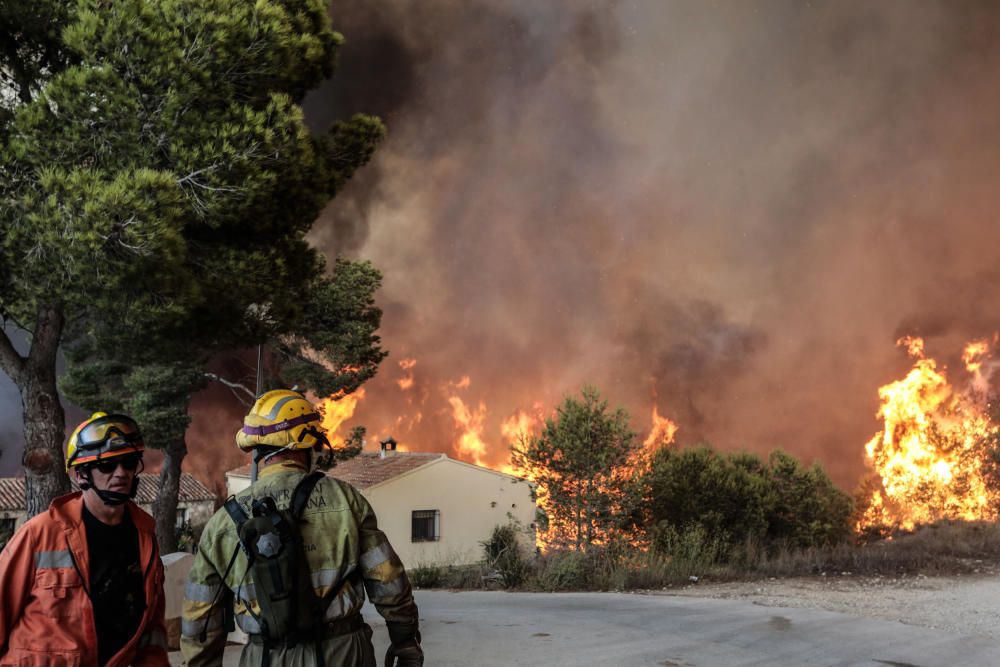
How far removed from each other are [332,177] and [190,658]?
9293mm

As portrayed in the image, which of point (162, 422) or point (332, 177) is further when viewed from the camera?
point (162, 422)

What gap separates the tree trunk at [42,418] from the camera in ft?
30.6

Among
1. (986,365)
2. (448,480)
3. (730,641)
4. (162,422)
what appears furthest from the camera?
(986,365)

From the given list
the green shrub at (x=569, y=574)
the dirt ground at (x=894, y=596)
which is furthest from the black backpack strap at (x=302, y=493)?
the green shrub at (x=569, y=574)

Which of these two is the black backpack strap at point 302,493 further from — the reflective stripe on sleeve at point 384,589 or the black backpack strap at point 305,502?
the reflective stripe on sleeve at point 384,589

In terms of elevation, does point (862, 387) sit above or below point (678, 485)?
above

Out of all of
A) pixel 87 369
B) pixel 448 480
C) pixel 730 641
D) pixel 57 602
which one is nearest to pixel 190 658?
pixel 57 602

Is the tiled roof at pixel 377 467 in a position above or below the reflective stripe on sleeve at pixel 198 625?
above

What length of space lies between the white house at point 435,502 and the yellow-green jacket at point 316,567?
2611cm

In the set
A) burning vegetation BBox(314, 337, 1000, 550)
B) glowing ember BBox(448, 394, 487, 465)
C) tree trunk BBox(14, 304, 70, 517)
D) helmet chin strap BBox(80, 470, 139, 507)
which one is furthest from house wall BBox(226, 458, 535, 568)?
helmet chin strap BBox(80, 470, 139, 507)

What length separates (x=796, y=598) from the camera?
11.3 meters

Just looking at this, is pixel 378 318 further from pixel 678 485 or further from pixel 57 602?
pixel 57 602

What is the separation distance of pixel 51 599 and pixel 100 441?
703 mm

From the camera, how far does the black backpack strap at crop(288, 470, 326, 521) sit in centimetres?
313
